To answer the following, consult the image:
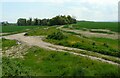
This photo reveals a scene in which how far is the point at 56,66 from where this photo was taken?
30.3 meters

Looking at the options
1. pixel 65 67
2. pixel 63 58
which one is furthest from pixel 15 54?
pixel 65 67

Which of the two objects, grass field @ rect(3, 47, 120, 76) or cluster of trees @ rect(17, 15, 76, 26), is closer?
grass field @ rect(3, 47, 120, 76)

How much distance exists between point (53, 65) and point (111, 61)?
6.73 meters

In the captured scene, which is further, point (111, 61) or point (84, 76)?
point (111, 61)

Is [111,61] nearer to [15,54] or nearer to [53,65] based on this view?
[53,65]

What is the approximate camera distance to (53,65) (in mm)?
30797

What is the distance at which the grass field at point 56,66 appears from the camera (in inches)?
1017

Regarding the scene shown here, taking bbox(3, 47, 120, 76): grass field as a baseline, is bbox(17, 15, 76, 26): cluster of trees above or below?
above

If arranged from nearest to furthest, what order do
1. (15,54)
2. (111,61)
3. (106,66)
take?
(106,66)
(111,61)
(15,54)

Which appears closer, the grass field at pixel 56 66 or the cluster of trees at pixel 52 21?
the grass field at pixel 56 66

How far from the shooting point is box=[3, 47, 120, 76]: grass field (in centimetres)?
2583

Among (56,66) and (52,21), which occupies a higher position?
(52,21)

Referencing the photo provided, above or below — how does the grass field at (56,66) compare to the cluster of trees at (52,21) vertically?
below

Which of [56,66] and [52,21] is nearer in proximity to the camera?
[56,66]
